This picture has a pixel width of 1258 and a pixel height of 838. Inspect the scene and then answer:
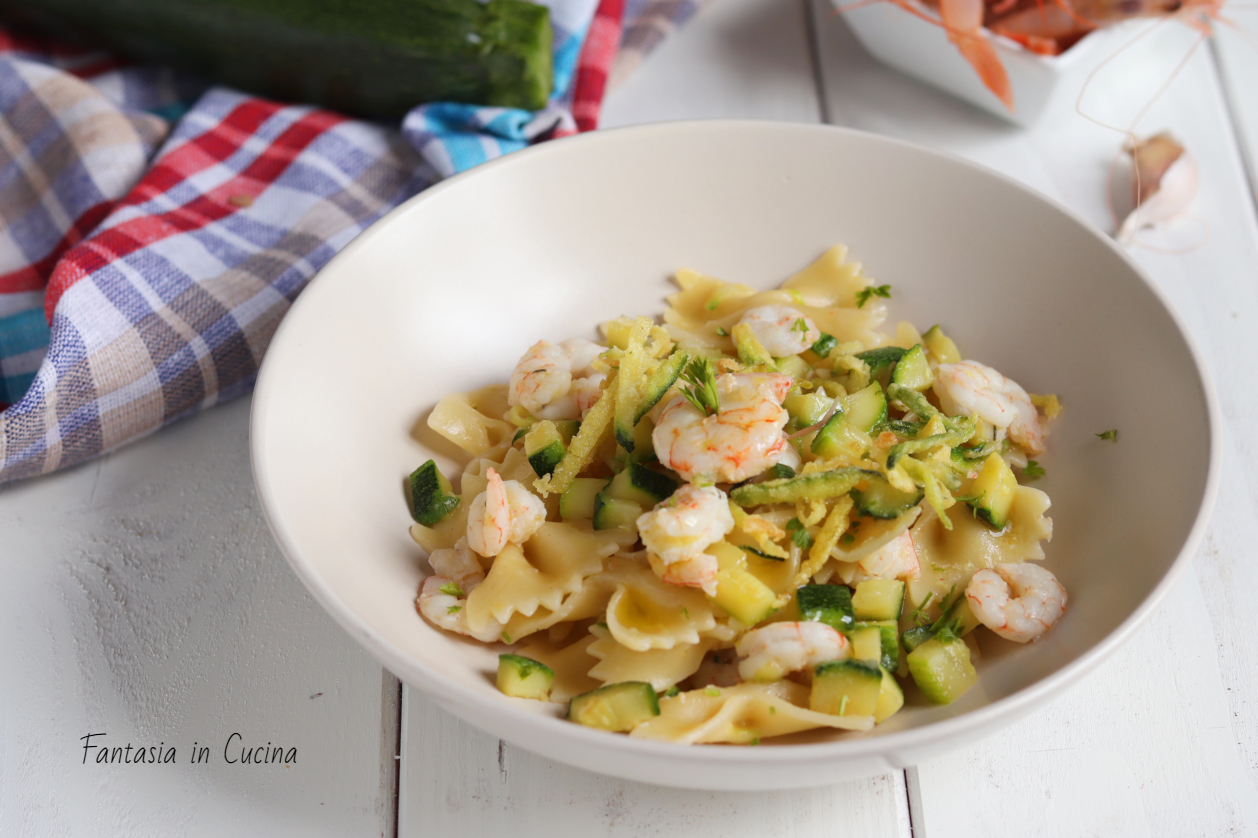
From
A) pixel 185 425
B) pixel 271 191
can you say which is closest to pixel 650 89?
pixel 271 191

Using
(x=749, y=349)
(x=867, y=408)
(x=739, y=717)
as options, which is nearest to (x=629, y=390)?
(x=749, y=349)

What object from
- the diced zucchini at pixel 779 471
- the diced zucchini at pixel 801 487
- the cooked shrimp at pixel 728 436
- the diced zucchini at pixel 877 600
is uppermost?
the cooked shrimp at pixel 728 436

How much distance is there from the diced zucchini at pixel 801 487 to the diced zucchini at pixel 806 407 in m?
0.31

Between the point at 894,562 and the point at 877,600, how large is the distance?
148 mm

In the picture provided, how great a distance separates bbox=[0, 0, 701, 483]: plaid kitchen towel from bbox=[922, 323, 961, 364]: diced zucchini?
1.95 meters

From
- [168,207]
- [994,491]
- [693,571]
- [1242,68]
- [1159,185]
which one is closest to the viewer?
[693,571]

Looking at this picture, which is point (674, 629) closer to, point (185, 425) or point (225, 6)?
point (185, 425)

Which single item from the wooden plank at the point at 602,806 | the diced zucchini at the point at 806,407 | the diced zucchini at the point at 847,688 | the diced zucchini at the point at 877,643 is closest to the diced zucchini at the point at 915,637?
the diced zucchini at the point at 877,643

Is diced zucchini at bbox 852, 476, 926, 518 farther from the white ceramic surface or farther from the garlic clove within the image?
the white ceramic surface

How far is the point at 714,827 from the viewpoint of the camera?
247 centimetres

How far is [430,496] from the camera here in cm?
283

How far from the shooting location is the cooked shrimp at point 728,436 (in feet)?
8.13

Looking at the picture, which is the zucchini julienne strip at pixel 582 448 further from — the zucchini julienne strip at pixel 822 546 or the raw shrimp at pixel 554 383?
the zucchini julienne strip at pixel 822 546

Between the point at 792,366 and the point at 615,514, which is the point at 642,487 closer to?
the point at 615,514
